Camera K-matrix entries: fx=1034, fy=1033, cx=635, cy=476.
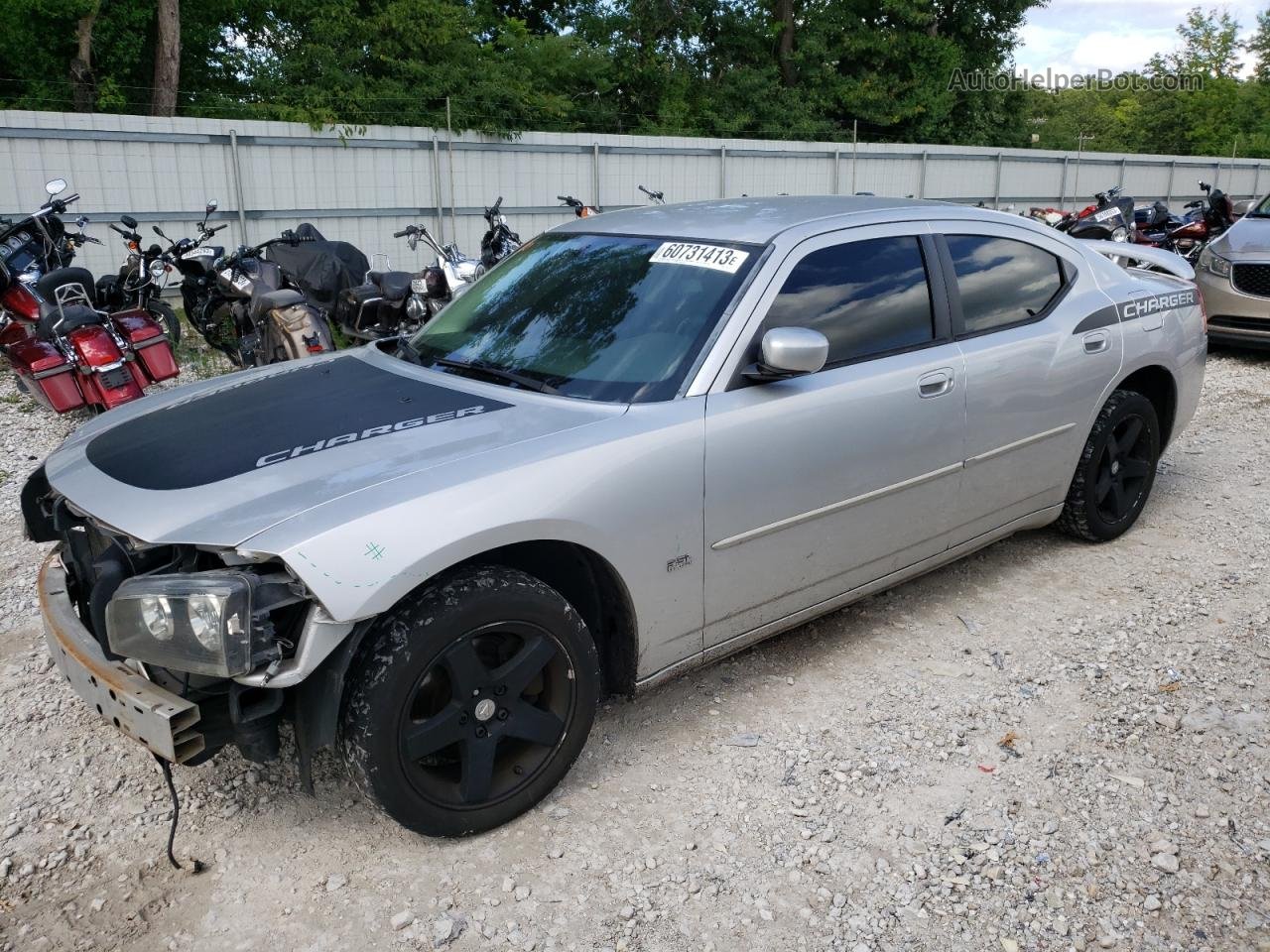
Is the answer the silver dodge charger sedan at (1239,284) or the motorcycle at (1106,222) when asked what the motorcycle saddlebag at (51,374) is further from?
the motorcycle at (1106,222)

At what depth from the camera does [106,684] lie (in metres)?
2.60

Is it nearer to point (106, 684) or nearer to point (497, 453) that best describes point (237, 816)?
point (106, 684)

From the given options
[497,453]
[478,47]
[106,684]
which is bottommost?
[106,684]

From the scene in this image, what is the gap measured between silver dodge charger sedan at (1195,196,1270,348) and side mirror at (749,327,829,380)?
7595 millimetres

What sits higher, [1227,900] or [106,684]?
[106,684]

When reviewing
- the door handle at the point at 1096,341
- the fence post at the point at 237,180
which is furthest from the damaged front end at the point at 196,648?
the fence post at the point at 237,180

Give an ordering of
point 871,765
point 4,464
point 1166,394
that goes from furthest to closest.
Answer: point 4,464
point 1166,394
point 871,765

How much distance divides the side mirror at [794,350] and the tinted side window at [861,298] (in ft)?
0.73

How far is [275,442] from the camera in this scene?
2965 mm

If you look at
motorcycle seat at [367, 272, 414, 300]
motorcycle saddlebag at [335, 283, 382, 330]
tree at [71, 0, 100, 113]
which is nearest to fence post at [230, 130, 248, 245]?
motorcycle saddlebag at [335, 283, 382, 330]

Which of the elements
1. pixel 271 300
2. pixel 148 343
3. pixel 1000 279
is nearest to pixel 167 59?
pixel 148 343

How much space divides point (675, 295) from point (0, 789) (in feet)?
8.53

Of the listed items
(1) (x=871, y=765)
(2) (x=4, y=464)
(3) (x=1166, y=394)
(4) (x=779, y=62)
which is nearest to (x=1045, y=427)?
(3) (x=1166, y=394)

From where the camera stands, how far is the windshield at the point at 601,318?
3279 mm
